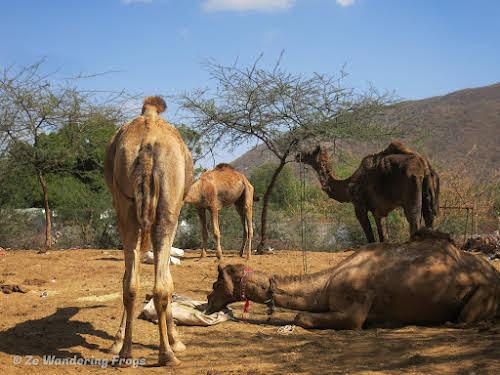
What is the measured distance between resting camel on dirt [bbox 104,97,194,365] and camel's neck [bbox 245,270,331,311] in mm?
1666

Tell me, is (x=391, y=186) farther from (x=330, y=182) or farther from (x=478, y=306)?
(x=478, y=306)

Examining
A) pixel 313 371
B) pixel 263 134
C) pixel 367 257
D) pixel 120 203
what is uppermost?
pixel 263 134

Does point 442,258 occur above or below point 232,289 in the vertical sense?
above

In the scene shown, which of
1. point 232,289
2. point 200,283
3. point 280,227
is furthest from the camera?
point 280,227

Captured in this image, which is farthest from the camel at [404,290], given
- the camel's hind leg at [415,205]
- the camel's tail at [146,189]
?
the camel's hind leg at [415,205]

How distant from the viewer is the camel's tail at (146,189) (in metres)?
4.28

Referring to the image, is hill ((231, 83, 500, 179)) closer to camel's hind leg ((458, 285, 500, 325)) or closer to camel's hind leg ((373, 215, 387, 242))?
camel's hind leg ((373, 215, 387, 242))

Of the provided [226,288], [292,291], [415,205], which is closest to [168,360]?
[226,288]

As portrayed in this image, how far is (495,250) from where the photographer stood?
41.7ft

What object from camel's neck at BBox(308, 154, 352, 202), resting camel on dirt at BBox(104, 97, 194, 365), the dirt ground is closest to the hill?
camel's neck at BBox(308, 154, 352, 202)

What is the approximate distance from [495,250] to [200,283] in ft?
26.0

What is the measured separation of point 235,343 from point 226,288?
2.98 feet

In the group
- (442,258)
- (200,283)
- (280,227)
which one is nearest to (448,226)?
(280,227)

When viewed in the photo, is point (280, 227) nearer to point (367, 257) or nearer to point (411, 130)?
point (411, 130)
